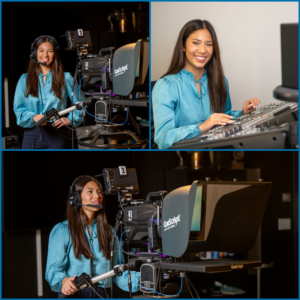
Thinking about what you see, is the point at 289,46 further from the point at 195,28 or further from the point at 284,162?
the point at 284,162

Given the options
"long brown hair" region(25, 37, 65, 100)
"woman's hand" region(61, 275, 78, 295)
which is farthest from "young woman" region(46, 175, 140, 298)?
"long brown hair" region(25, 37, 65, 100)

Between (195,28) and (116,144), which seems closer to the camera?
(195,28)

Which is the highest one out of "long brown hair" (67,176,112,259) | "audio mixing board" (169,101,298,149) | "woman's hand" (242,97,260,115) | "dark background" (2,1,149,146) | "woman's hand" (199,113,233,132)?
"dark background" (2,1,149,146)

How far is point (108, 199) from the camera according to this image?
3.61m

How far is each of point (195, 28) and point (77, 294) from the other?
1802mm

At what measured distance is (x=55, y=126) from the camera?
2541mm

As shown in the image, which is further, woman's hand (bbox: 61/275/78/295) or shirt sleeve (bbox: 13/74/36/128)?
shirt sleeve (bbox: 13/74/36/128)

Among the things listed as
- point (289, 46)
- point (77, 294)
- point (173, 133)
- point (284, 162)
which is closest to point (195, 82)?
point (173, 133)

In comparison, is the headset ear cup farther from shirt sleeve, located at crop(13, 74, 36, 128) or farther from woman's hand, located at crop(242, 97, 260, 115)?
woman's hand, located at crop(242, 97, 260, 115)

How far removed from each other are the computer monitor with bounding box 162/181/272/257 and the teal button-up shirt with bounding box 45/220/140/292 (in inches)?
37.4

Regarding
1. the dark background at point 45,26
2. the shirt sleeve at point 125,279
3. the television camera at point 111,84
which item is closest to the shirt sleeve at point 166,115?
the television camera at point 111,84

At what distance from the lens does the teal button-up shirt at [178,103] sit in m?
2.09

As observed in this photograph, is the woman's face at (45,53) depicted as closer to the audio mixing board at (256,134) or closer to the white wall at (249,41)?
the white wall at (249,41)

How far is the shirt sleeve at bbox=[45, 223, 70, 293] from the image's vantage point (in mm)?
2443
